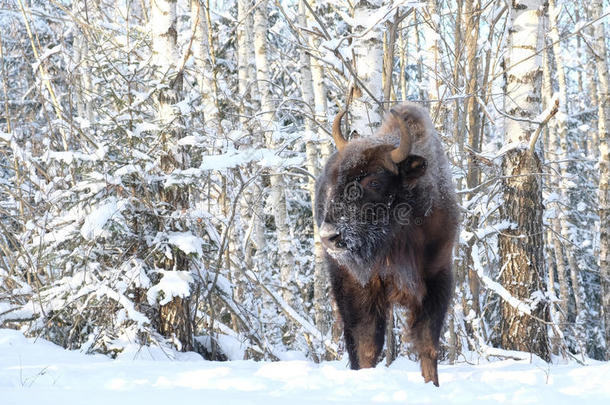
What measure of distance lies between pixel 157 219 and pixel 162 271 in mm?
524

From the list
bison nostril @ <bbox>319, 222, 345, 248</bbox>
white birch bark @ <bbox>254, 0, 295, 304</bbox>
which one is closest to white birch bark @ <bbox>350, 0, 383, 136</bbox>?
bison nostril @ <bbox>319, 222, 345, 248</bbox>

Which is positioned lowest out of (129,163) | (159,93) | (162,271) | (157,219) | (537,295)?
(537,295)

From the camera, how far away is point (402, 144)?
3668 millimetres

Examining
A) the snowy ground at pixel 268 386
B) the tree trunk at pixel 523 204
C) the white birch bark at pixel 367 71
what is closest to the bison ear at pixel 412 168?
the snowy ground at pixel 268 386

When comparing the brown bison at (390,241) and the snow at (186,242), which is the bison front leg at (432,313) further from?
the snow at (186,242)

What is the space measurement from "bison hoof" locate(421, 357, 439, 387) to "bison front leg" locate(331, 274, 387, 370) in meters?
0.39

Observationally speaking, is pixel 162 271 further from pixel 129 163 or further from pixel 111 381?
pixel 111 381

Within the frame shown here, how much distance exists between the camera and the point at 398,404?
7.97 feet

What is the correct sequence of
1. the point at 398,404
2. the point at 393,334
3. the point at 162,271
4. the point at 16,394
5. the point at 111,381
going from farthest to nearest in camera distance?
1. the point at 393,334
2. the point at 162,271
3. the point at 111,381
4. the point at 398,404
5. the point at 16,394

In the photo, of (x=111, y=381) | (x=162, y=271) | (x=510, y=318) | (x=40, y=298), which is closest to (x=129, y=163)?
(x=162, y=271)

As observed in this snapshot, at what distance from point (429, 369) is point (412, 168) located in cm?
126

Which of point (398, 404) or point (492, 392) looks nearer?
point (398, 404)

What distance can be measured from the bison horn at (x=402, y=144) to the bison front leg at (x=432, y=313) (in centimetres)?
82

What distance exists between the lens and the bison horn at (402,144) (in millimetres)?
3645
